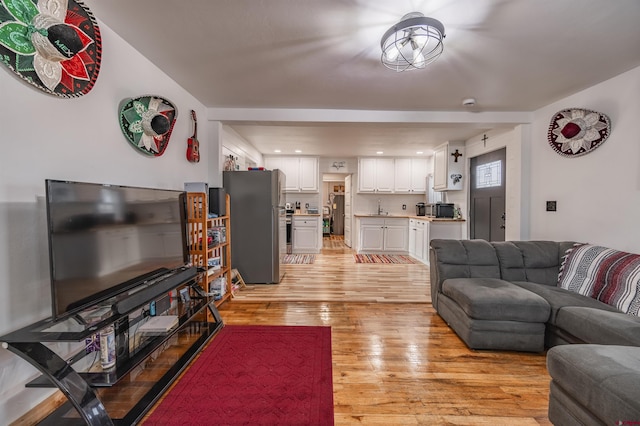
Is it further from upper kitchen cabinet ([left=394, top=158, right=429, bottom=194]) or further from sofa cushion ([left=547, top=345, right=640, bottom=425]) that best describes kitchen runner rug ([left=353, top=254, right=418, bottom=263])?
sofa cushion ([left=547, top=345, right=640, bottom=425])

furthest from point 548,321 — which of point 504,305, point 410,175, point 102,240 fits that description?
point 410,175

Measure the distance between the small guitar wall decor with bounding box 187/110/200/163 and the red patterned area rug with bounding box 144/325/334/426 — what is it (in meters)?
1.86

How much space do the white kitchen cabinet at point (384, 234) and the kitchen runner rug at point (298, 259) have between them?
1.29 meters

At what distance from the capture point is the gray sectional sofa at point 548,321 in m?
1.14

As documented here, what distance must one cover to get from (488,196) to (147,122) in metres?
4.75

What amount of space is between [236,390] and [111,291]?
37.4 inches

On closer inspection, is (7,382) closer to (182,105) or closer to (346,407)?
(346,407)

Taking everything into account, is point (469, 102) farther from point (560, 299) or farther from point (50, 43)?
point (50, 43)

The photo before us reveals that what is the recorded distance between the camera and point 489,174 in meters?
4.27

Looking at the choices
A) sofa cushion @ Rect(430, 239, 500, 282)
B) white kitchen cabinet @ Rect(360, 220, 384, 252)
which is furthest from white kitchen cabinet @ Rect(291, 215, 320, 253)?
sofa cushion @ Rect(430, 239, 500, 282)

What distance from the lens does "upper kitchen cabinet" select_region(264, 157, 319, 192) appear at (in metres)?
6.27

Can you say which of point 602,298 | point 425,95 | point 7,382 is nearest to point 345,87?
point 425,95

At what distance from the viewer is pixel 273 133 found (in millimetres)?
4383

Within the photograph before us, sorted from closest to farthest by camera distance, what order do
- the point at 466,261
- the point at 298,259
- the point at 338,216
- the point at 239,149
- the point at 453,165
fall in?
the point at 466,261
the point at 239,149
the point at 453,165
the point at 298,259
the point at 338,216
